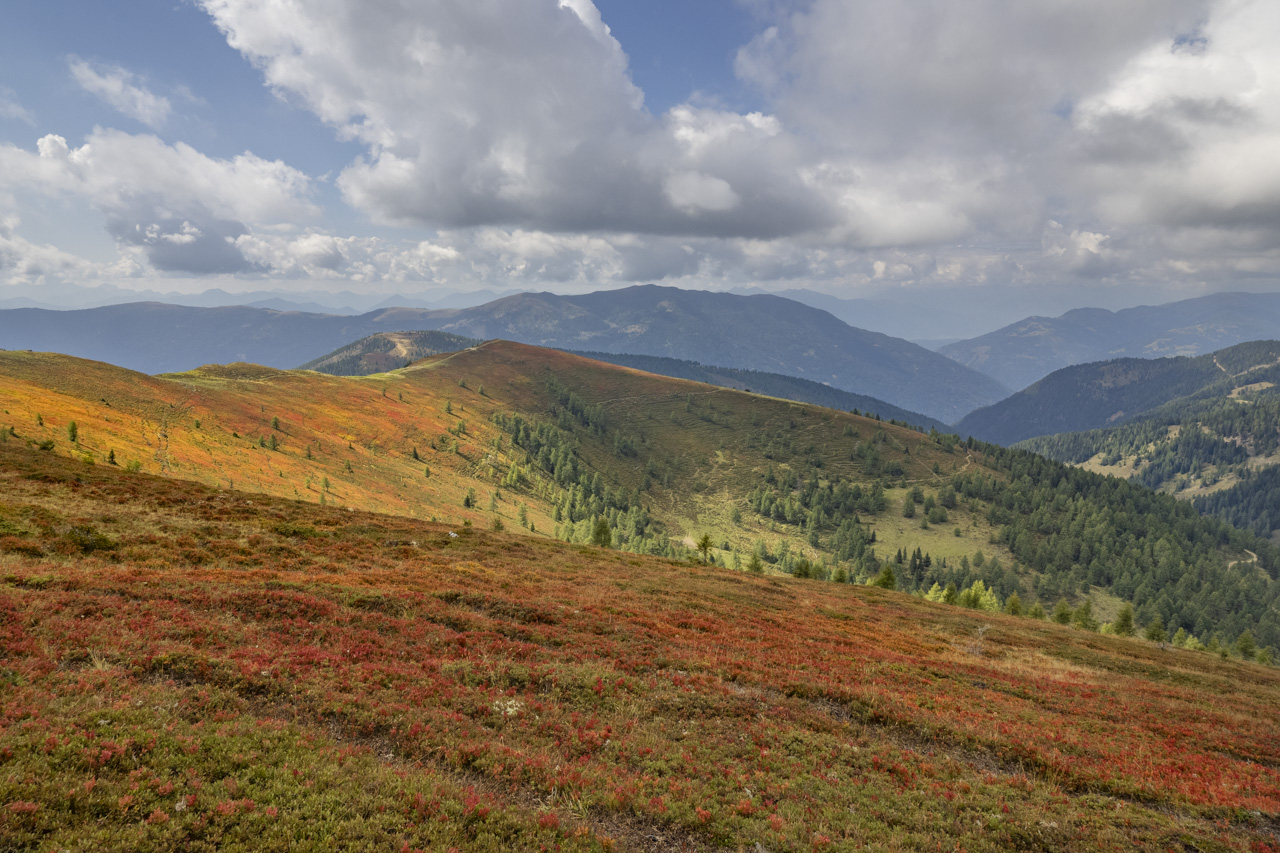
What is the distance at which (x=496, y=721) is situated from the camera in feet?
59.8

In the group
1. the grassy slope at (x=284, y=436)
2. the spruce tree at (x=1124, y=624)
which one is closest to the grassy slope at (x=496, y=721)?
the grassy slope at (x=284, y=436)

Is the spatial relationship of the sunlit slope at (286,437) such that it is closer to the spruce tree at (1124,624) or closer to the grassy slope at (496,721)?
the grassy slope at (496,721)

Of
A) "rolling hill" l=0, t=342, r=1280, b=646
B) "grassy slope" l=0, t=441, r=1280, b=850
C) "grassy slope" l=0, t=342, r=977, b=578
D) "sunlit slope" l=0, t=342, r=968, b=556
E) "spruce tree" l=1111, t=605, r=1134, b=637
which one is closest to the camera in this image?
"grassy slope" l=0, t=441, r=1280, b=850

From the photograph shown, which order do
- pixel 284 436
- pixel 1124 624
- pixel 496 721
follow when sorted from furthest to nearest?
pixel 284 436
pixel 1124 624
pixel 496 721

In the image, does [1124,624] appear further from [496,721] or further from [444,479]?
[444,479]

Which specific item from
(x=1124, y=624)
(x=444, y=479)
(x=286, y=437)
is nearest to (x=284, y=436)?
(x=286, y=437)

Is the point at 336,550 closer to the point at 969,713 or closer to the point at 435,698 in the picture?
the point at 435,698

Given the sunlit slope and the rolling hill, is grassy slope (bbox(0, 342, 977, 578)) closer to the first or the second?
the sunlit slope

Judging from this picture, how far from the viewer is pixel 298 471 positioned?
314ft

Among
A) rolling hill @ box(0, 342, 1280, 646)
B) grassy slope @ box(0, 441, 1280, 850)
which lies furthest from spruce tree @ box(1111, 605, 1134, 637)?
grassy slope @ box(0, 441, 1280, 850)

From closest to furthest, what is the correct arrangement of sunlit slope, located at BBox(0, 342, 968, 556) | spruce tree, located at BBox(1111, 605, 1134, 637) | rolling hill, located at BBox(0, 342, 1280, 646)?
1. sunlit slope, located at BBox(0, 342, 968, 556)
2. rolling hill, located at BBox(0, 342, 1280, 646)
3. spruce tree, located at BBox(1111, 605, 1134, 637)

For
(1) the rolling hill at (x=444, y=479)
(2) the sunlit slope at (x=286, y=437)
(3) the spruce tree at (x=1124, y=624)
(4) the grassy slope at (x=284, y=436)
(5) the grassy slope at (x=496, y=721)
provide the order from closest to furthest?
1. (5) the grassy slope at (x=496, y=721)
2. (2) the sunlit slope at (x=286, y=437)
3. (4) the grassy slope at (x=284, y=436)
4. (1) the rolling hill at (x=444, y=479)
5. (3) the spruce tree at (x=1124, y=624)

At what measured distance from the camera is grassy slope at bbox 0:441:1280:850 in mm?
12258

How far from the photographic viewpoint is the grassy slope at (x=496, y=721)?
483 inches
